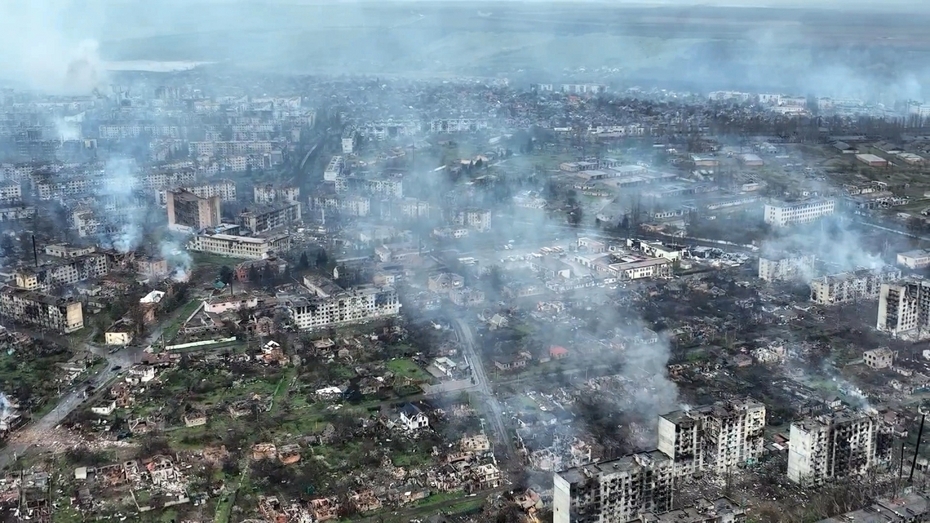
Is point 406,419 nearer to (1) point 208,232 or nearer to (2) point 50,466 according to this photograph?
(2) point 50,466

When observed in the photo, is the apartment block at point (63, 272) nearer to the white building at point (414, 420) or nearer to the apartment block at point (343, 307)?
the apartment block at point (343, 307)

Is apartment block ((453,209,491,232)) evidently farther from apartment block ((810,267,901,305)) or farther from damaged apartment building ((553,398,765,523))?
damaged apartment building ((553,398,765,523))

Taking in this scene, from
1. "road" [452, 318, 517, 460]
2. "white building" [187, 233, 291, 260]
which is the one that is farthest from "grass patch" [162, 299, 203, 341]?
"road" [452, 318, 517, 460]

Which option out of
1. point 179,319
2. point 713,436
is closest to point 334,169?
point 179,319

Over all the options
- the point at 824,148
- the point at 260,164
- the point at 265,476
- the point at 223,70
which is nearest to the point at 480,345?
the point at 265,476

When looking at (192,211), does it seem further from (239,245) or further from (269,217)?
(239,245)

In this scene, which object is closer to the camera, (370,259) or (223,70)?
(370,259)
